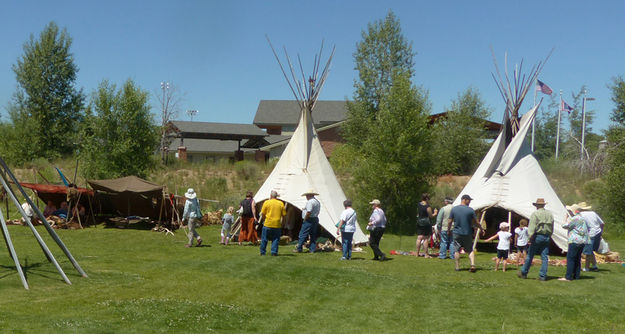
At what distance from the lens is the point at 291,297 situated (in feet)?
27.9

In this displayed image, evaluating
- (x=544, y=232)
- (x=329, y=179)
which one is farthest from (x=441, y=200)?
(x=544, y=232)

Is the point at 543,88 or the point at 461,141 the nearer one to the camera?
the point at 543,88

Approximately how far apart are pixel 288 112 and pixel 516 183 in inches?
1646

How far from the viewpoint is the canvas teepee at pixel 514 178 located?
1568 centimetres

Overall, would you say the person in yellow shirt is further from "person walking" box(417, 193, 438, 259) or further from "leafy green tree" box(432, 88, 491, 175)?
"leafy green tree" box(432, 88, 491, 175)

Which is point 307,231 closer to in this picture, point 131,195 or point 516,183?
point 516,183

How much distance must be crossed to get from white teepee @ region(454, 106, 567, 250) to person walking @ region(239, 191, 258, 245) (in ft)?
18.6

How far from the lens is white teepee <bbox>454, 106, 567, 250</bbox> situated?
1563 cm

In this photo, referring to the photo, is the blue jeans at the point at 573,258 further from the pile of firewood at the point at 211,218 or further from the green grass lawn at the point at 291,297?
the pile of firewood at the point at 211,218

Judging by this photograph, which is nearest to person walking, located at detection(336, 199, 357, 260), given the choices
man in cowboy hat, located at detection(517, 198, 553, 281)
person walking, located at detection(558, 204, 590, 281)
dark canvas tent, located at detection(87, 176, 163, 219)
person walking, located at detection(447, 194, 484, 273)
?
person walking, located at detection(447, 194, 484, 273)

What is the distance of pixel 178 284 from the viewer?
9.09 meters

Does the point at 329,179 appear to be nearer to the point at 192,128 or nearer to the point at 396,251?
the point at 396,251

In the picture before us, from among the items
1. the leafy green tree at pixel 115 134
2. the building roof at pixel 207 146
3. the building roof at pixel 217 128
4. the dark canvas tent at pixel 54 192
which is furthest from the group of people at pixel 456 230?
the building roof at pixel 207 146

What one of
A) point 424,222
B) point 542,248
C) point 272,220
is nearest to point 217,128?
point 424,222
